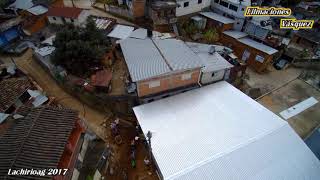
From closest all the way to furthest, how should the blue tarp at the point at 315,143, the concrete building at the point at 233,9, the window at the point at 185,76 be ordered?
1. the blue tarp at the point at 315,143
2. the window at the point at 185,76
3. the concrete building at the point at 233,9

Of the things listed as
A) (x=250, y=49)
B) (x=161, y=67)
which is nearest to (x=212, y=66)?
(x=161, y=67)

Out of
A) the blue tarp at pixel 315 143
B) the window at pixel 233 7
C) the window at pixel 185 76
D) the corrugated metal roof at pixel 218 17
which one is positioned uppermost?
the window at pixel 233 7

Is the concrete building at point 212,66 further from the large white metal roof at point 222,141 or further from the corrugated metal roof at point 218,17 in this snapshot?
the corrugated metal roof at point 218,17

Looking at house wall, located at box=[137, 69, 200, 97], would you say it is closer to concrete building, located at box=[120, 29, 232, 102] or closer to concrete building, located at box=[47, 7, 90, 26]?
concrete building, located at box=[120, 29, 232, 102]

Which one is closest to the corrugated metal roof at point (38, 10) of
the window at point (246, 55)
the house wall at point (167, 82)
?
the house wall at point (167, 82)

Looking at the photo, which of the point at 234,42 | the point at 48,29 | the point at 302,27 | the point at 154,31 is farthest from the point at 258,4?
the point at 48,29

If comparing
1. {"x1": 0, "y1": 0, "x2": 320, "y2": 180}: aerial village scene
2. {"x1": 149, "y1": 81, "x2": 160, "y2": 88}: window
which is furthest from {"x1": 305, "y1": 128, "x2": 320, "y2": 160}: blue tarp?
{"x1": 149, "y1": 81, "x2": 160, "y2": 88}: window
